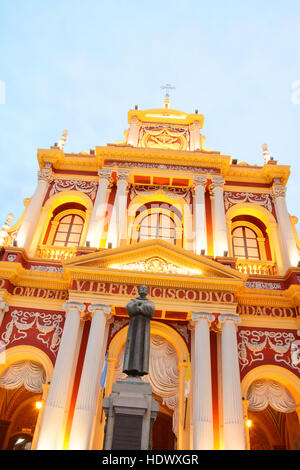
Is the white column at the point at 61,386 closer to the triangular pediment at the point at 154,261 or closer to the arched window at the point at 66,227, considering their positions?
the triangular pediment at the point at 154,261

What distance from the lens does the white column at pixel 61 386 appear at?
30.8ft

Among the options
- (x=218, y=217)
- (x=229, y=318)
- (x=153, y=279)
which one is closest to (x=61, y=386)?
(x=153, y=279)

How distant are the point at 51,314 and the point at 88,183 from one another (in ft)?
20.1

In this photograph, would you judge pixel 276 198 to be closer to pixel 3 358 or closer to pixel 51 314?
pixel 51 314

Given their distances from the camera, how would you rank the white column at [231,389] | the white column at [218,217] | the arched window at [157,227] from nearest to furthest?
1. the white column at [231,389]
2. the white column at [218,217]
3. the arched window at [157,227]

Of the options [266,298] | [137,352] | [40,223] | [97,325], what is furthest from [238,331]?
[40,223]

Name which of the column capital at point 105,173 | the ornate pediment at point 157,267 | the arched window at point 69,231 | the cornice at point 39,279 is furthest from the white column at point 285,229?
the arched window at point 69,231

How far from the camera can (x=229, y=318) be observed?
11.1 meters

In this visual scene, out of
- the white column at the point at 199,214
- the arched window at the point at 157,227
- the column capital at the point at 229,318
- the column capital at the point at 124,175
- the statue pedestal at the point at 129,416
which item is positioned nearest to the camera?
the statue pedestal at the point at 129,416

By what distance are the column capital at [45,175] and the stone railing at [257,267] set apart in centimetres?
840

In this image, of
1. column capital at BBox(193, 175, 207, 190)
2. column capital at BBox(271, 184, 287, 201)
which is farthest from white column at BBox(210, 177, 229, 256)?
column capital at BBox(271, 184, 287, 201)

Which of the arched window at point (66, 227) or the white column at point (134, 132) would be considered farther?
the white column at point (134, 132)

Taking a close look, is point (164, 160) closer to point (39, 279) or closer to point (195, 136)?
point (195, 136)

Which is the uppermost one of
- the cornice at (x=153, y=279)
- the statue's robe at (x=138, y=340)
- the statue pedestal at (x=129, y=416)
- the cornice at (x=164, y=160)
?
the cornice at (x=164, y=160)
